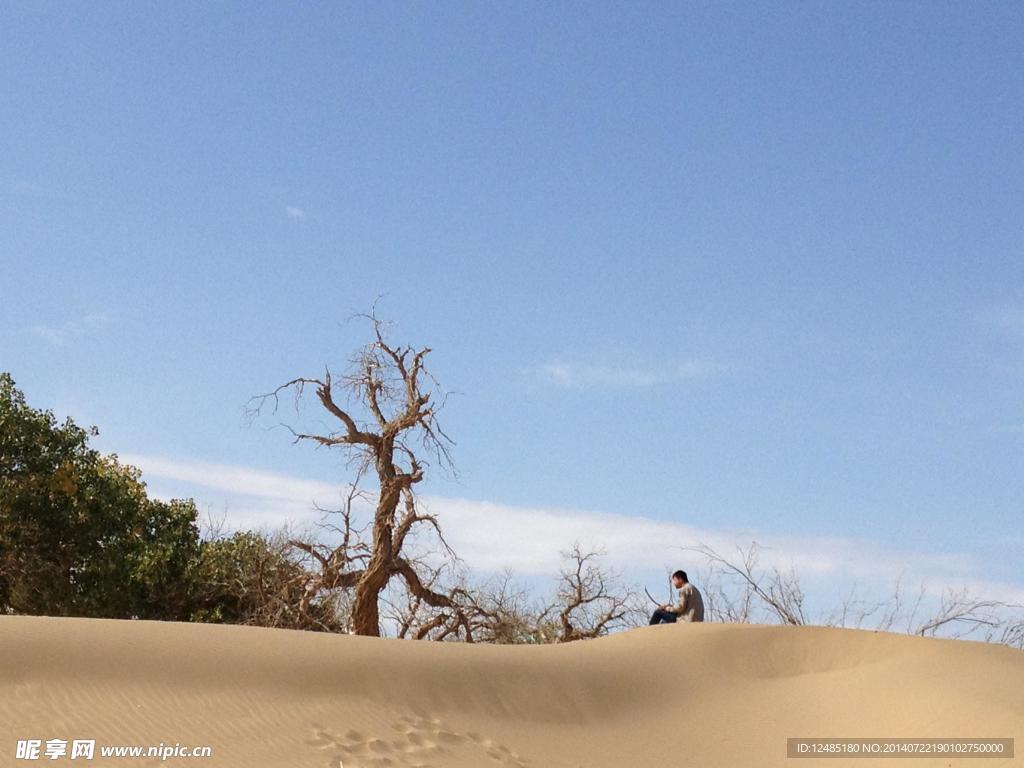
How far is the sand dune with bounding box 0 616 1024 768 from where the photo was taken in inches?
338

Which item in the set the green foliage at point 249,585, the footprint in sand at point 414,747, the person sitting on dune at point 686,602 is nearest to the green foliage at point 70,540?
the green foliage at point 249,585

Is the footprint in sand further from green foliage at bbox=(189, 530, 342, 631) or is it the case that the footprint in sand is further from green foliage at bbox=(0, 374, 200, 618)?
green foliage at bbox=(0, 374, 200, 618)

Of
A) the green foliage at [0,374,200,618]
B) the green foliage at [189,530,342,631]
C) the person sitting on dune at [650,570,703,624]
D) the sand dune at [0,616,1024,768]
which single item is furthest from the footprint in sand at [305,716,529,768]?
the green foliage at [0,374,200,618]

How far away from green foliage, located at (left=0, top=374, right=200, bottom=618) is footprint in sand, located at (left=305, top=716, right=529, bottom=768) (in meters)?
14.1

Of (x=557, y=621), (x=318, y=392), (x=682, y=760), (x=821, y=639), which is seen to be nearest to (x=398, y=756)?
(x=682, y=760)

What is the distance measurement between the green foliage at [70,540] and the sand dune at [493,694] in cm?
1242

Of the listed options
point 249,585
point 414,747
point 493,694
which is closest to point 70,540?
point 249,585

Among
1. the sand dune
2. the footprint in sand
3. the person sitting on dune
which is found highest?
the person sitting on dune

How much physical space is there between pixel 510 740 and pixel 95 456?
16.5 metres

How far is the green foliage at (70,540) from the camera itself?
2181cm

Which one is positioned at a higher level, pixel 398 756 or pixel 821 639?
pixel 821 639

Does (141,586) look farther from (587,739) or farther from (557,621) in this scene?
(587,739)

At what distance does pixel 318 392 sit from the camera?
19.1 m

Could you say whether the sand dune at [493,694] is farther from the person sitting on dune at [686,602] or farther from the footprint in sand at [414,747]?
the person sitting on dune at [686,602]
